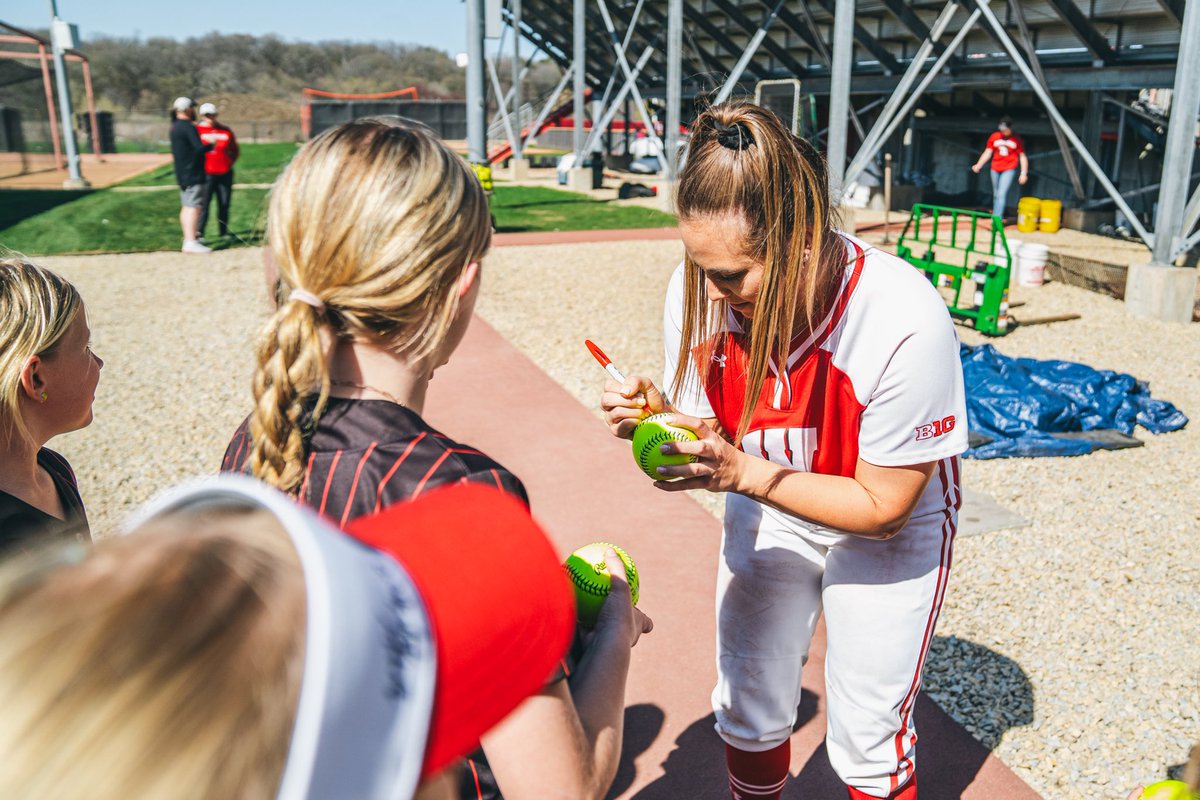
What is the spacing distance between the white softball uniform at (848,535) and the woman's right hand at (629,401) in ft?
0.61

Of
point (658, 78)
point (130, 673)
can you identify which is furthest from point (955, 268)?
point (658, 78)

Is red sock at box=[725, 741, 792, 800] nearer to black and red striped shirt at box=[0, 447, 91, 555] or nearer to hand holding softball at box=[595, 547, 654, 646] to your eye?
hand holding softball at box=[595, 547, 654, 646]

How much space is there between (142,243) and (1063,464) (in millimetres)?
12980

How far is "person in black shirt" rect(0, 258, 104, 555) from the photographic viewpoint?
6.44ft

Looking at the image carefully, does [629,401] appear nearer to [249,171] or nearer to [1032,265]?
[1032,265]

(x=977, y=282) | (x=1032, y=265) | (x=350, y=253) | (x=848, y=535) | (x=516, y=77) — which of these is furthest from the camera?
(x=516, y=77)

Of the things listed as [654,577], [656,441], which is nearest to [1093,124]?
[654,577]

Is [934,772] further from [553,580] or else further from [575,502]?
[553,580]

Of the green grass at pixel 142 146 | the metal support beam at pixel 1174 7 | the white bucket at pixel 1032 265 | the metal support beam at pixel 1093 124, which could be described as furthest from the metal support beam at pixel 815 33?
the green grass at pixel 142 146

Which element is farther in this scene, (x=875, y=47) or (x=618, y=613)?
(x=875, y=47)

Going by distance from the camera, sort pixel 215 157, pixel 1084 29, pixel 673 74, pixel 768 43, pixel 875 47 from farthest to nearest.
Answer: pixel 768 43, pixel 875 47, pixel 673 74, pixel 215 157, pixel 1084 29

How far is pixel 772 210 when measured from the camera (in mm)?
2027

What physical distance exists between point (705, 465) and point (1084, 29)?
14063mm

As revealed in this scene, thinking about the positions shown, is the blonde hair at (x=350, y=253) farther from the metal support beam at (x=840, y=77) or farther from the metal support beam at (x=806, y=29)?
the metal support beam at (x=806, y=29)
